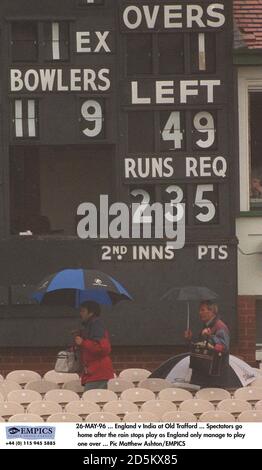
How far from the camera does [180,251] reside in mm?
16328

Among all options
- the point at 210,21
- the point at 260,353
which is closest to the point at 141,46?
the point at 210,21

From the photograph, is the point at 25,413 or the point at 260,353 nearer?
the point at 25,413

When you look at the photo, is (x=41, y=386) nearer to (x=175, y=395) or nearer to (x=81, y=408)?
(x=81, y=408)

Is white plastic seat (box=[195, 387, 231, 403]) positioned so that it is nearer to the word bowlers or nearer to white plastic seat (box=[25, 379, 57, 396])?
white plastic seat (box=[25, 379, 57, 396])

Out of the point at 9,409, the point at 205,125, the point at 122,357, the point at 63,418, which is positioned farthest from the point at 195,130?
the point at 9,409

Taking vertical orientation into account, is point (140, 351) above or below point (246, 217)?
below

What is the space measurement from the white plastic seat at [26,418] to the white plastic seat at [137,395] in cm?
73

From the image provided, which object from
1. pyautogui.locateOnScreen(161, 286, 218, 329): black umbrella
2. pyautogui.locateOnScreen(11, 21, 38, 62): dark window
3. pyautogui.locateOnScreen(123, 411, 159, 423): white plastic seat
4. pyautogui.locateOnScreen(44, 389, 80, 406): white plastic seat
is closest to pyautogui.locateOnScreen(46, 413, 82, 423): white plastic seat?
pyautogui.locateOnScreen(44, 389, 80, 406): white plastic seat

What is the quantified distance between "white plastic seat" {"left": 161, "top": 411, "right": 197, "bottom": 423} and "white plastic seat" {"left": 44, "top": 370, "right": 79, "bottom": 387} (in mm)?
936

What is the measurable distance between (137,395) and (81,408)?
539 mm

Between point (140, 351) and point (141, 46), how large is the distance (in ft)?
8.37

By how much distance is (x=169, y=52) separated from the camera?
1633 centimetres

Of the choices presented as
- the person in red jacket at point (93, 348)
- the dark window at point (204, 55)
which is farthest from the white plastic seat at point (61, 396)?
the dark window at point (204, 55)

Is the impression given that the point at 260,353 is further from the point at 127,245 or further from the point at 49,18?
the point at 49,18
